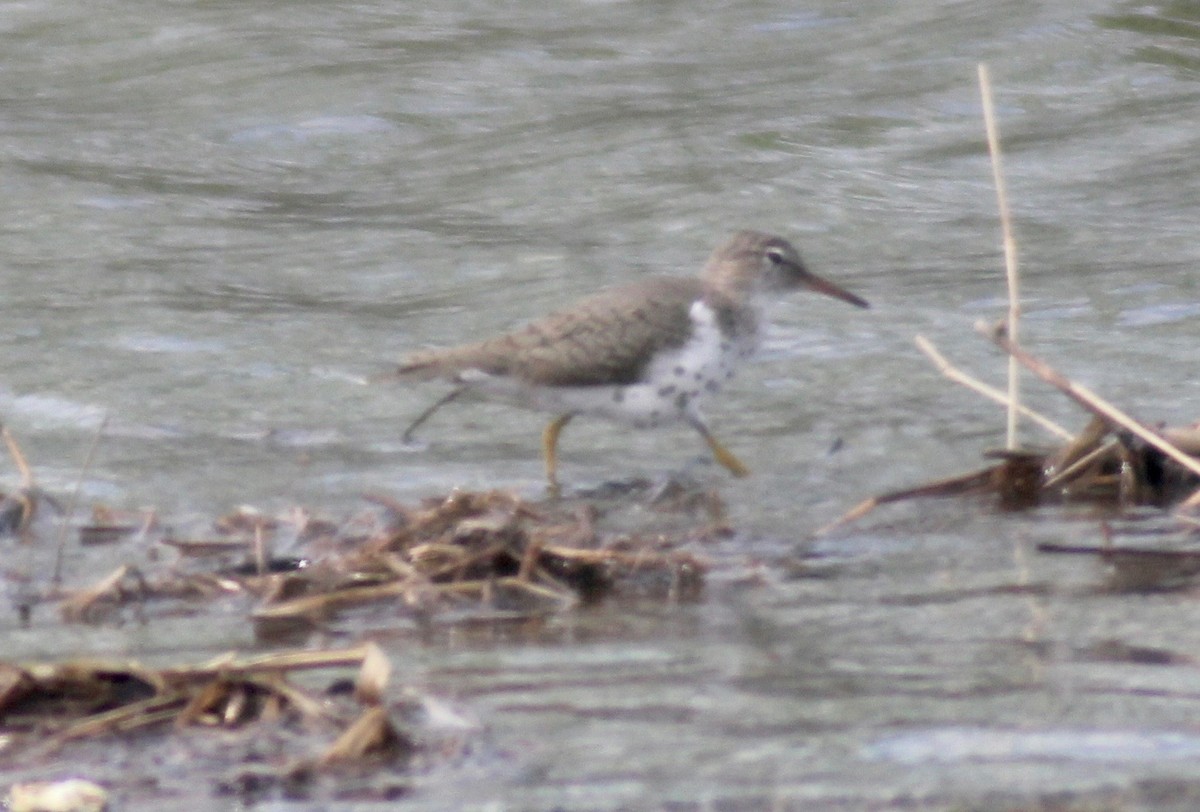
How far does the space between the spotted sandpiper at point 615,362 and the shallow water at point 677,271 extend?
260 mm

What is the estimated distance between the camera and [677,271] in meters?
9.64

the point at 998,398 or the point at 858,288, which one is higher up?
the point at 998,398

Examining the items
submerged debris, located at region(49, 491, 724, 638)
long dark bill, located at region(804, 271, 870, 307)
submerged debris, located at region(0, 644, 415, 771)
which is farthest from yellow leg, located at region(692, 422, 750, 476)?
submerged debris, located at region(0, 644, 415, 771)

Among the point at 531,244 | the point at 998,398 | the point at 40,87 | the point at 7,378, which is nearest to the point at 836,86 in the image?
the point at 531,244

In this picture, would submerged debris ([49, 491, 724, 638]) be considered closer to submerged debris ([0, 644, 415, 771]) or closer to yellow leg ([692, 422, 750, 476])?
submerged debris ([0, 644, 415, 771])

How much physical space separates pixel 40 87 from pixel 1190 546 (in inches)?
408

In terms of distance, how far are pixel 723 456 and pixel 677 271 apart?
3.20 m

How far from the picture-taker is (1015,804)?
10.1ft

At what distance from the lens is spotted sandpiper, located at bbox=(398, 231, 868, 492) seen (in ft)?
21.4

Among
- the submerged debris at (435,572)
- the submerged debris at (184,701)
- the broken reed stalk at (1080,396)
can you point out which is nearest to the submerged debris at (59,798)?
the submerged debris at (184,701)

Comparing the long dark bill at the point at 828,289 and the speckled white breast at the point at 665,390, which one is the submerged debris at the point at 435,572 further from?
the long dark bill at the point at 828,289

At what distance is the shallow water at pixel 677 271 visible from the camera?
3555 mm

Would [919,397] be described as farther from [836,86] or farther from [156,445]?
[836,86]

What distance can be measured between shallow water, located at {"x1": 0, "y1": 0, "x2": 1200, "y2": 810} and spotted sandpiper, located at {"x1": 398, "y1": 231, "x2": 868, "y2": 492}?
0.26 metres
